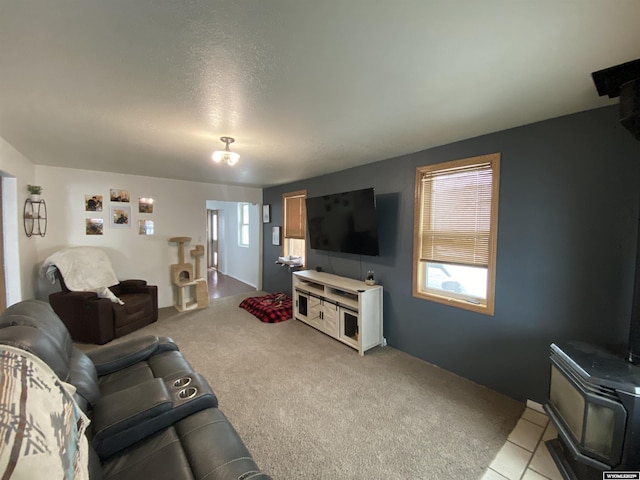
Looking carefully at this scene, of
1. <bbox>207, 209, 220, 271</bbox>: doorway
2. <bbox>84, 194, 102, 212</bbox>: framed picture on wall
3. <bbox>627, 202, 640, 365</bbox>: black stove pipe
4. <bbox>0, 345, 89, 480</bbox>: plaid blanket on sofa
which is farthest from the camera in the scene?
<bbox>207, 209, 220, 271</bbox>: doorway

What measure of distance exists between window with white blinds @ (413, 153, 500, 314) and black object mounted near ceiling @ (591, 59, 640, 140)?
882 mm

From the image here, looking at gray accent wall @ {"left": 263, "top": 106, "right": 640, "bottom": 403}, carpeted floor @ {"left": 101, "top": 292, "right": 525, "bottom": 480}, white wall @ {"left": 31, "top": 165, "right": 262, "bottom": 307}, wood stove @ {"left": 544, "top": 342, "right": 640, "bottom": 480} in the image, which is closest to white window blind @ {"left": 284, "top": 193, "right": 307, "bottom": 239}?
white wall @ {"left": 31, "top": 165, "right": 262, "bottom": 307}

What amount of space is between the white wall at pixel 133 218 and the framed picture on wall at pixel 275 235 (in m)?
0.97

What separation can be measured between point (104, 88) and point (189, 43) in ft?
2.67

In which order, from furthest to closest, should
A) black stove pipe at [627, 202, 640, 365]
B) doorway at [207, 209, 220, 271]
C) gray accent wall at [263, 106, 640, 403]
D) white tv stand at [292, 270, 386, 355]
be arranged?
doorway at [207, 209, 220, 271] → white tv stand at [292, 270, 386, 355] → gray accent wall at [263, 106, 640, 403] → black stove pipe at [627, 202, 640, 365]

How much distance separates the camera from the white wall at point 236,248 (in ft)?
19.9

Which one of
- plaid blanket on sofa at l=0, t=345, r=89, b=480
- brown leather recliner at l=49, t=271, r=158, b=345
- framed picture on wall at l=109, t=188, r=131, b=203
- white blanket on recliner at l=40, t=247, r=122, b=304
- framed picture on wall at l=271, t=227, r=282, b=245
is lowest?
brown leather recliner at l=49, t=271, r=158, b=345

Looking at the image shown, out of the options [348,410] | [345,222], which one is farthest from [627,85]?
[348,410]

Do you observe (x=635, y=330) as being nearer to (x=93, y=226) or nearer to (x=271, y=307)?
(x=271, y=307)

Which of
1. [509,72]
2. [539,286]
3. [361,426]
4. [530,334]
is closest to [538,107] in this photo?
[509,72]

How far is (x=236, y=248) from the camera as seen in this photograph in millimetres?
7195

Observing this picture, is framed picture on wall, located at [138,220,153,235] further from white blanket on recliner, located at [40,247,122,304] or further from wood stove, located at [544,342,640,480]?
wood stove, located at [544,342,640,480]

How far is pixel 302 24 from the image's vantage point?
1075 millimetres

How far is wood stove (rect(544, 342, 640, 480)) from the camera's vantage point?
4.38ft
